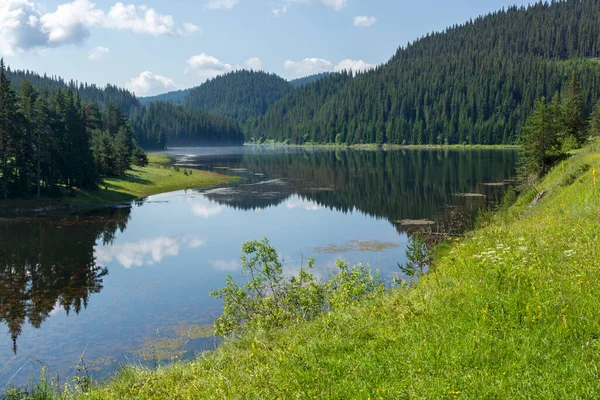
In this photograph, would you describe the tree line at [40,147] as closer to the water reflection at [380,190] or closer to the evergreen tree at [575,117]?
the water reflection at [380,190]

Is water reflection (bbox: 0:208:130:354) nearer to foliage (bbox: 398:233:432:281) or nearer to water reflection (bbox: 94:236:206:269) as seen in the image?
water reflection (bbox: 94:236:206:269)

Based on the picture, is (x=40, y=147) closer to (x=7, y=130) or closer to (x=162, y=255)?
(x=7, y=130)

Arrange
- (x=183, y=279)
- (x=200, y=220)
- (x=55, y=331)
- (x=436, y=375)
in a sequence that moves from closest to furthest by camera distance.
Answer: (x=436, y=375), (x=55, y=331), (x=183, y=279), (x=200, y=220)

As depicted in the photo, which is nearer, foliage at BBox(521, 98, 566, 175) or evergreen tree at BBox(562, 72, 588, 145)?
foliage at BBox(521, 98, 566, 175)

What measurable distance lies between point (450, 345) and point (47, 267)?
3429 centimetres

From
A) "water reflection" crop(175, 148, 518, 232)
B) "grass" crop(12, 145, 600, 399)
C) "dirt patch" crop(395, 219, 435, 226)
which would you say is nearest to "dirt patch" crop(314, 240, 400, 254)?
"water reflection" crop(175, 148, 518, 232)

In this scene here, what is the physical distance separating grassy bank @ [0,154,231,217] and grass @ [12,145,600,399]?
55.3 meters

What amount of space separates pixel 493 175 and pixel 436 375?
88.2 metres

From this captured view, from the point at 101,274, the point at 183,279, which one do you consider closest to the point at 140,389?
the point at 183,279

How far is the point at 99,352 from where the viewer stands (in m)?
21.1

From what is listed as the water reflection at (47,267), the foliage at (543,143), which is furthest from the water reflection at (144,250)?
the foliage at (543,143)

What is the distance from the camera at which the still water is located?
22.0m

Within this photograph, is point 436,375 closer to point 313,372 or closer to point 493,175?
point 313,372

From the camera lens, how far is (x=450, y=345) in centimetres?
823
